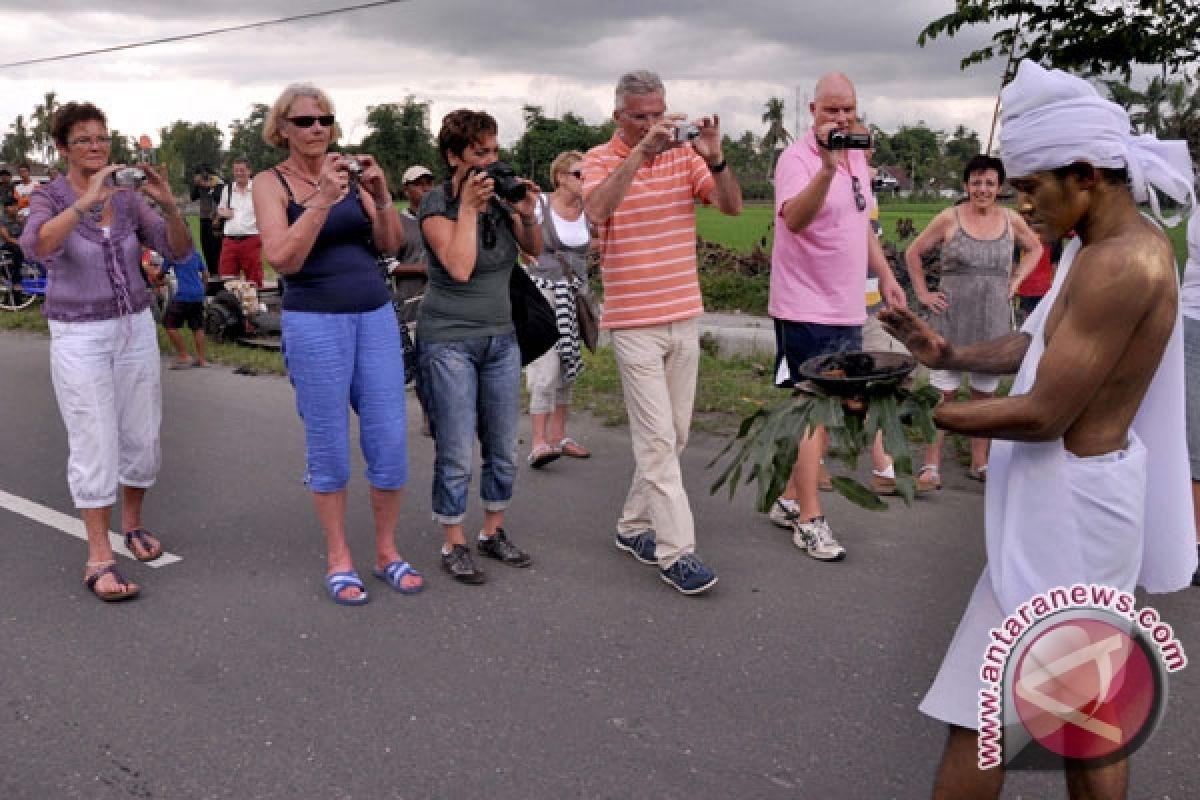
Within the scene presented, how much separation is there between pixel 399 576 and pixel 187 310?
6.28 m

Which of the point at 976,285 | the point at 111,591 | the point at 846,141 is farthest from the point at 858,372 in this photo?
the point at 976,285

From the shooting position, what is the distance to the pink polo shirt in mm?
4656

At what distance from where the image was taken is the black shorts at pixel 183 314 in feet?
31.9

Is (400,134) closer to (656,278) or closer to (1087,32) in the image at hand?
(1087,32)

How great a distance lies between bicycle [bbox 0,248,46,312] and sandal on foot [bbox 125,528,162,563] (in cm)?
1074

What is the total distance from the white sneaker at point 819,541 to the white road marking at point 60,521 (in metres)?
2.80

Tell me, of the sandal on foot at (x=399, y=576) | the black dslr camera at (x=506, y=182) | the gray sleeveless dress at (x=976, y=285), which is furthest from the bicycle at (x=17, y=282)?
the gray sleeveless dress at (x=976, y=285)

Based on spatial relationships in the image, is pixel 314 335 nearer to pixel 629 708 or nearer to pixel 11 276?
pixel 629 708

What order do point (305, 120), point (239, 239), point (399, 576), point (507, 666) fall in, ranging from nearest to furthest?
point (507, 666) → point (305, 120) → point (399, 576) → point (239, 239)

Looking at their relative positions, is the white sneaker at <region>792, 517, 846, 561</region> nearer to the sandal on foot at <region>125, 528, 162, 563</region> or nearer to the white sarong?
the white sarong

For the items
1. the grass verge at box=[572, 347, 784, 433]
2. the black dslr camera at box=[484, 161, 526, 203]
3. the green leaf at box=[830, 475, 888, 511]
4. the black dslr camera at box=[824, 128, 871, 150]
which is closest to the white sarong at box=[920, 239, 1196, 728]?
the green leaf at box=[830, 475, 888, 511]

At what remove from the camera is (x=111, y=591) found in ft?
14.1

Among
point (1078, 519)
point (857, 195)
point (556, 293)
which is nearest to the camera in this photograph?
point (1078, 519)

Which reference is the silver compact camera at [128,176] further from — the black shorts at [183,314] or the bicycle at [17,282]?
the bicycle at [17,282]
